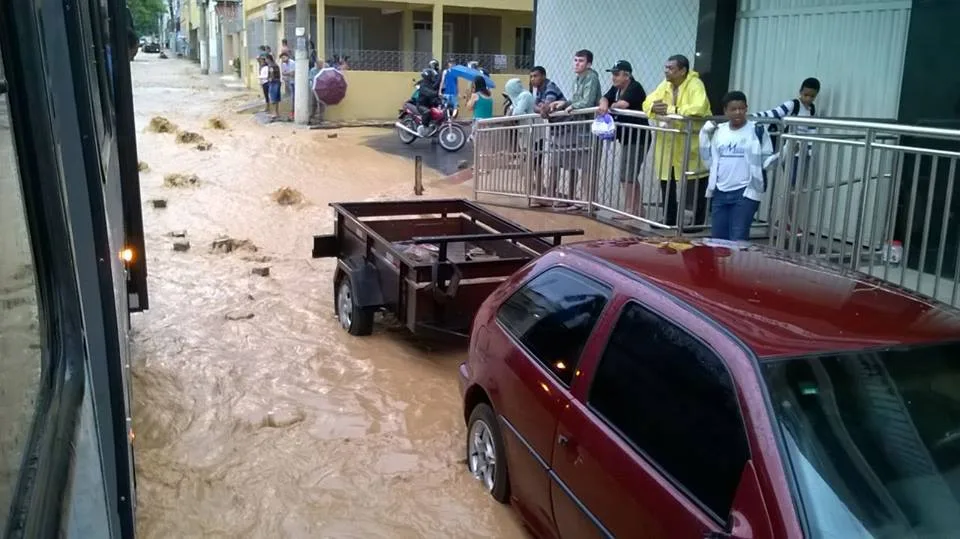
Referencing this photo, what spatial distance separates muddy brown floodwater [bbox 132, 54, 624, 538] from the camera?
4.70m

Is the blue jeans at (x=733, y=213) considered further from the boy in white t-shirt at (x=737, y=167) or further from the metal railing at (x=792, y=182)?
the metal railing at (x=792, y=182)

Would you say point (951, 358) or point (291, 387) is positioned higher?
point (951, 358)

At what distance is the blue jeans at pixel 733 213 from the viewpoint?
696cm

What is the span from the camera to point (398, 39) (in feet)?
95.5

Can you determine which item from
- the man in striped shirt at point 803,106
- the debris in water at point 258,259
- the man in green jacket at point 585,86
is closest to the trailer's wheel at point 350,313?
the debris in water at point 258,259

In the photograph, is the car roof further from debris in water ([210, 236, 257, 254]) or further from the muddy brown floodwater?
debris in water ([210, 236, 257, 254])

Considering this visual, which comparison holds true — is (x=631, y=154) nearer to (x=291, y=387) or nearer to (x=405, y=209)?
(x=405, y=209)

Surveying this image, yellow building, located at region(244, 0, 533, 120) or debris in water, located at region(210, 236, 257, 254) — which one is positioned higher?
yellow building, located at region(244, 0, 533, 120)

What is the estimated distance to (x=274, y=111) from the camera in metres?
26.4

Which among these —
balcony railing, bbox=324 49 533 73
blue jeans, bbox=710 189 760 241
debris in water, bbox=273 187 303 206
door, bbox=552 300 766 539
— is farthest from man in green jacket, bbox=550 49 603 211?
balcony railing, bbox=324 49 533 73

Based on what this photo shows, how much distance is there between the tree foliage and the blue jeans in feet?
273

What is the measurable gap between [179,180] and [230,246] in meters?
5.00

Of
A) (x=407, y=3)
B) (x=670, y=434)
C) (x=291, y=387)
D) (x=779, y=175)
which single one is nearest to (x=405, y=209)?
(x=291, y=387)

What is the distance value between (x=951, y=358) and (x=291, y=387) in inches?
180
